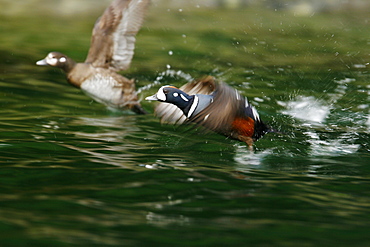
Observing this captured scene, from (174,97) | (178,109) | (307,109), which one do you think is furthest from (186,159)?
(307,109)

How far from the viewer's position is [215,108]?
5.85 m

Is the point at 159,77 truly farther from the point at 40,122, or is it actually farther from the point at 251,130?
the point at 251,130

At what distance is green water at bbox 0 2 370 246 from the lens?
417cm

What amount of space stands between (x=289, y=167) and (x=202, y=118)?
898 mm

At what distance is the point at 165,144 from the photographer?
6.54 meters

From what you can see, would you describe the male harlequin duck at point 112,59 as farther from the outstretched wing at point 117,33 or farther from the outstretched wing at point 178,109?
the outstretched wing at point 178,109

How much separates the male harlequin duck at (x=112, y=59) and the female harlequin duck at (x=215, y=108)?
170 centimetres

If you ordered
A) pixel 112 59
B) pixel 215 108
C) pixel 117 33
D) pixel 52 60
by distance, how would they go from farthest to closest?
pixel 52 60 < pixel 112 59 < pixel 117 33 < pixel 215 108

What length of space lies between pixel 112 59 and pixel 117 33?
40cm

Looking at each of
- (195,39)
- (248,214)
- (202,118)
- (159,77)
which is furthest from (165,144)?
(195,39)

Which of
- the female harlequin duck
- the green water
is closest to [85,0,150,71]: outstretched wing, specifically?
the green water

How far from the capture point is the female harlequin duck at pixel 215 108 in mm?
5848

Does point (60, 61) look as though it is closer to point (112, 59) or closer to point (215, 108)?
point (112, 59)

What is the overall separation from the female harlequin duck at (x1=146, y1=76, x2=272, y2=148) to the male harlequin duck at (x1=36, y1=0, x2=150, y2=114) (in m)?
1.70
